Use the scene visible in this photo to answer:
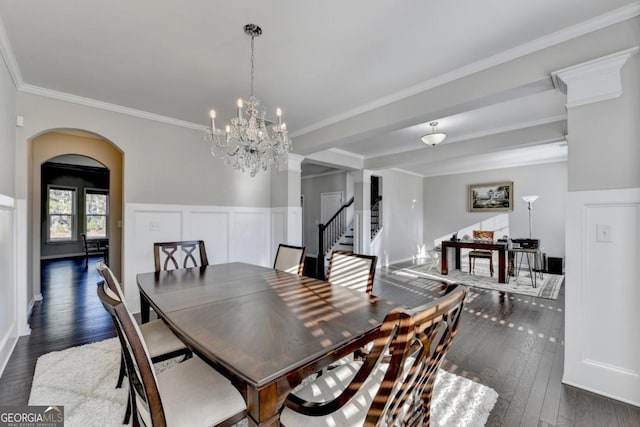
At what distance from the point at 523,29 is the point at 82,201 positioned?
434 inches

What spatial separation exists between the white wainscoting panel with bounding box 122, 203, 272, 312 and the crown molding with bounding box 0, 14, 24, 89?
5.07 feet

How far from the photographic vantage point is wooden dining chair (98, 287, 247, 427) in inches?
38.0

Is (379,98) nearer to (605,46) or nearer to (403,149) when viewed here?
(605,46)

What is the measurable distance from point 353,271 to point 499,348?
169 centimetres

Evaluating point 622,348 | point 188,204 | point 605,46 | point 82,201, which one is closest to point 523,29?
point 605,46

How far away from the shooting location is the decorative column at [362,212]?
6430 mm

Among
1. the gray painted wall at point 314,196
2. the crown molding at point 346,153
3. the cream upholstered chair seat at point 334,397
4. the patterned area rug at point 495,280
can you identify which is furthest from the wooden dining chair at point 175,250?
the gray painted wall at point 314,196

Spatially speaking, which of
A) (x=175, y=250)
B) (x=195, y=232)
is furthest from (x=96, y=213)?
(x=175, y=250)

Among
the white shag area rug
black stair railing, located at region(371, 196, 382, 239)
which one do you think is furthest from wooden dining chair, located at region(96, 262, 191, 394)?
black stair railing, located at region(371, 196, 382, 239)

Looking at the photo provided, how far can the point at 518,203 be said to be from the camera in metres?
7.01

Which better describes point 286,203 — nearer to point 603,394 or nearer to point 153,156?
point 153,156

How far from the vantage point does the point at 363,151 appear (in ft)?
18.9

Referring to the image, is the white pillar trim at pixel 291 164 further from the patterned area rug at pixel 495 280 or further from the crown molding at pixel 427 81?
the patterned area rug at pixel 495 280

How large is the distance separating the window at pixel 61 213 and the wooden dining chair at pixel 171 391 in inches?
382
